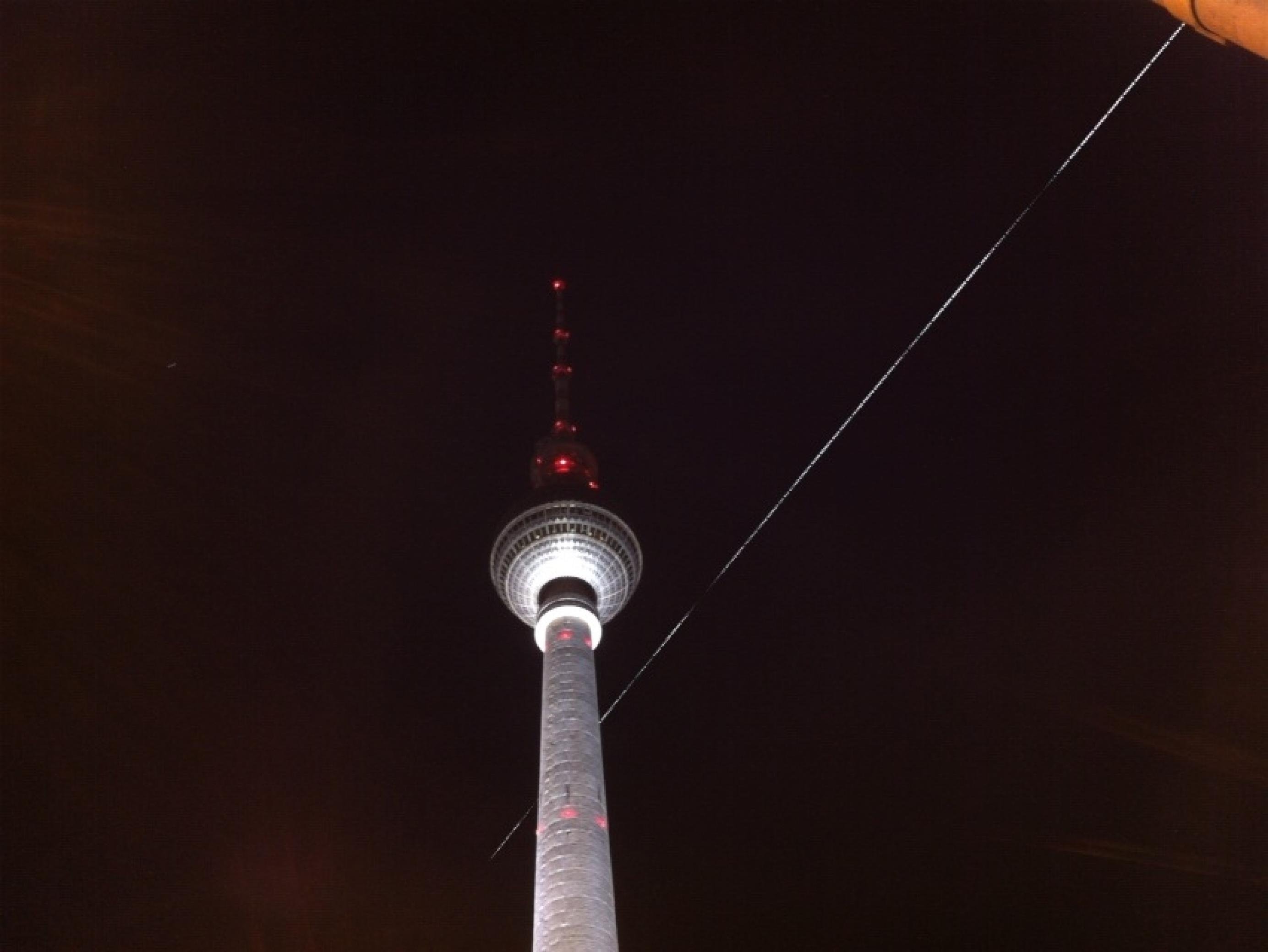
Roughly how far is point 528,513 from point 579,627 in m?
4.43

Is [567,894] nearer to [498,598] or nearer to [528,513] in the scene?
[528,513]

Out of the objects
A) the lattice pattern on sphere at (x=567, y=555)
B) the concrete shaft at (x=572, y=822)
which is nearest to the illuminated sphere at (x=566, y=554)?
the lattice pattern on sphere at (x=567, y=555)

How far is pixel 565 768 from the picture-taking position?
24.9m

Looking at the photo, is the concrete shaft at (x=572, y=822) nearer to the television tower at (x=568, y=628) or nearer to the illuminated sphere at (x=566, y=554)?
the television tower at (x=568, y=628)

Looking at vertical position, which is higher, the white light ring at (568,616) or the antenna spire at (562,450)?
the antenna spire at (562,450)

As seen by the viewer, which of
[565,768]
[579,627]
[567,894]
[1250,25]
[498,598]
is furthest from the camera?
[498,598]

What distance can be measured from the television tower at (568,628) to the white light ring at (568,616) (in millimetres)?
31

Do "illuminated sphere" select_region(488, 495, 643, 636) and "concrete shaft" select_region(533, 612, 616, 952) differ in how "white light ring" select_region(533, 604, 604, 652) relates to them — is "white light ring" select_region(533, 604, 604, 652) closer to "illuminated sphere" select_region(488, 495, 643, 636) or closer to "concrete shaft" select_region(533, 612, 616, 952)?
"illuminated sphere" select_region(488, 495, 643, 636)

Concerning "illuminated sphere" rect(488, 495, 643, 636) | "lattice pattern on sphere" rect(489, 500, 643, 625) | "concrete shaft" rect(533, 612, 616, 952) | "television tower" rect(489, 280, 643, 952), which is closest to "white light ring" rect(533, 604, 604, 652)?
"television tower" rect(489, 280, 643, 952)

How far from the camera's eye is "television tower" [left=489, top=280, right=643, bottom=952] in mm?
21938

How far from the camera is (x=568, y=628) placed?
30.5m

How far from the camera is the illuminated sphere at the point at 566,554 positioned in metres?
32.8

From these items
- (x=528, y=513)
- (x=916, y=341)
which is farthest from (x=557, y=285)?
(x=916, y=341)

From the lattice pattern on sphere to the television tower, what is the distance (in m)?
0.03
